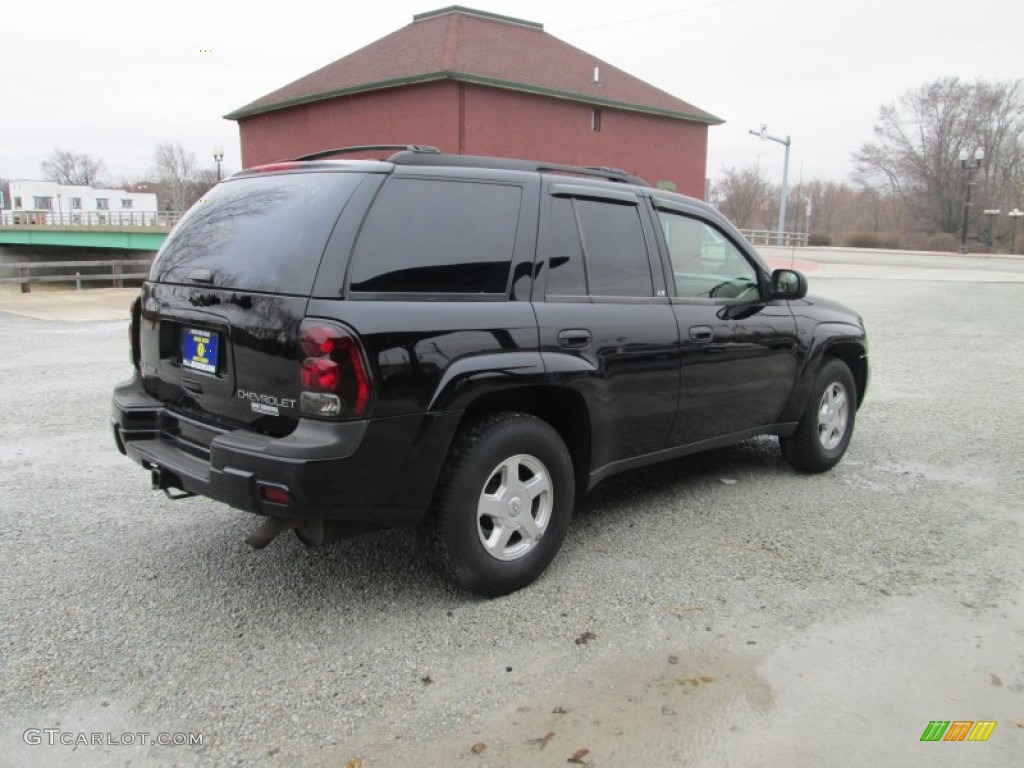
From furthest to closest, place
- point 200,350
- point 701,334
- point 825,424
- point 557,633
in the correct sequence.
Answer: point 825,424 → point 701,334 → point 200,350 → point 557,633

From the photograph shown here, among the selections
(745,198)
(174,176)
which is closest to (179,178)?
(174,176)

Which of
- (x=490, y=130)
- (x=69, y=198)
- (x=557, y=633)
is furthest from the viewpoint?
(x=69, y=198)

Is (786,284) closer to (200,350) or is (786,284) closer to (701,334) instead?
(701,334)

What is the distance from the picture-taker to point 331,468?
9.99ft

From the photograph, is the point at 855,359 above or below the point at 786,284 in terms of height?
below

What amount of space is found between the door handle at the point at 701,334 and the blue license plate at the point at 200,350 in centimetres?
243

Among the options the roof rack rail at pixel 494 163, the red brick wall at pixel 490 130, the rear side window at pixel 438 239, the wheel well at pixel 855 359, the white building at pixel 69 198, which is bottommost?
the wheel well at pixel 855 359

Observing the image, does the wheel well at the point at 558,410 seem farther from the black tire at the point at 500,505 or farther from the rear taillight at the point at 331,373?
the rear taillight at the point at 331,373

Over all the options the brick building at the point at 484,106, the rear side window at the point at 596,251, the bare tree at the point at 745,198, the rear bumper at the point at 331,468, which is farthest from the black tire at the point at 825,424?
the bare tree at the point at 745,198

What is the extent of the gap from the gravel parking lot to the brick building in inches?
1021

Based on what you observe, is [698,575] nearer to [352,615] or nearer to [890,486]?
[352,615]

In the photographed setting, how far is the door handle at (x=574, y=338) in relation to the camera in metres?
3.74
